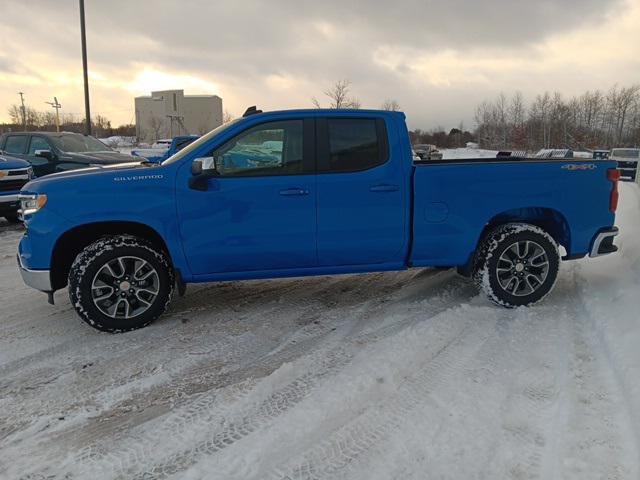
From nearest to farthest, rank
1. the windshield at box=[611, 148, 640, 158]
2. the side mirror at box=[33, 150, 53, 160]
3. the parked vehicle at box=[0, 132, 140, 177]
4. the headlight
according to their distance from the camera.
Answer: the headlight → the side mirror at box=[33, 150, 53, 160] → the parked vehicle at box=[0, 132, 140, 177] → the windshield at box=[611, 148, 640, 158]

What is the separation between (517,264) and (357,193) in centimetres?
180

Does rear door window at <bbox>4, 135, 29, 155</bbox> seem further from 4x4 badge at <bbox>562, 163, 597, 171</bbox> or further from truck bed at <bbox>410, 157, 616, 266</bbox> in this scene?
4x4 badge at <bbox>562, 163, 597, 171</bbox>

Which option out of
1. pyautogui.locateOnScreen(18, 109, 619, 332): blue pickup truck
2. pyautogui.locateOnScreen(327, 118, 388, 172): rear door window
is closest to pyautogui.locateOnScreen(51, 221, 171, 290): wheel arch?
pyautogui.locateOnScreen(18, 109, 619, 332): blue pickup truck

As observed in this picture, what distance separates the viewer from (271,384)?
327 cm

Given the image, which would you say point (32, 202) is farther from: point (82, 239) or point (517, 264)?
point (517, 264)

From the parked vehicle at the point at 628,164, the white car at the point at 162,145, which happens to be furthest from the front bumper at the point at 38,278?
the white car at the point at 162,145

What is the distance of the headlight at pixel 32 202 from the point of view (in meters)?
4.04

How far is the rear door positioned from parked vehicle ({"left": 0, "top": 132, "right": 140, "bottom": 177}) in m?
8.45

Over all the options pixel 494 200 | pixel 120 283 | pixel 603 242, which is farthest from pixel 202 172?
pixel 603 242

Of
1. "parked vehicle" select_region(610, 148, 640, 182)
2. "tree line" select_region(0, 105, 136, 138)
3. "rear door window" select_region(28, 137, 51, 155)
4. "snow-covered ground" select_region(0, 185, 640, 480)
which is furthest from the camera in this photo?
"tree line" select_region(0, 105, 136, 138)

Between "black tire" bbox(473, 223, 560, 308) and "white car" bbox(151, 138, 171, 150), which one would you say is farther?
"white car" bbox(151, 138, 171, 150)

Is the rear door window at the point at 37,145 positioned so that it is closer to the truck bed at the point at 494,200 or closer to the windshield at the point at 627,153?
the truck bed at the point at 494,200

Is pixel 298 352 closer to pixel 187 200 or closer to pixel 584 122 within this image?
pixel 187 200

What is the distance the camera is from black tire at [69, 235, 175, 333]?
13.5 feet
